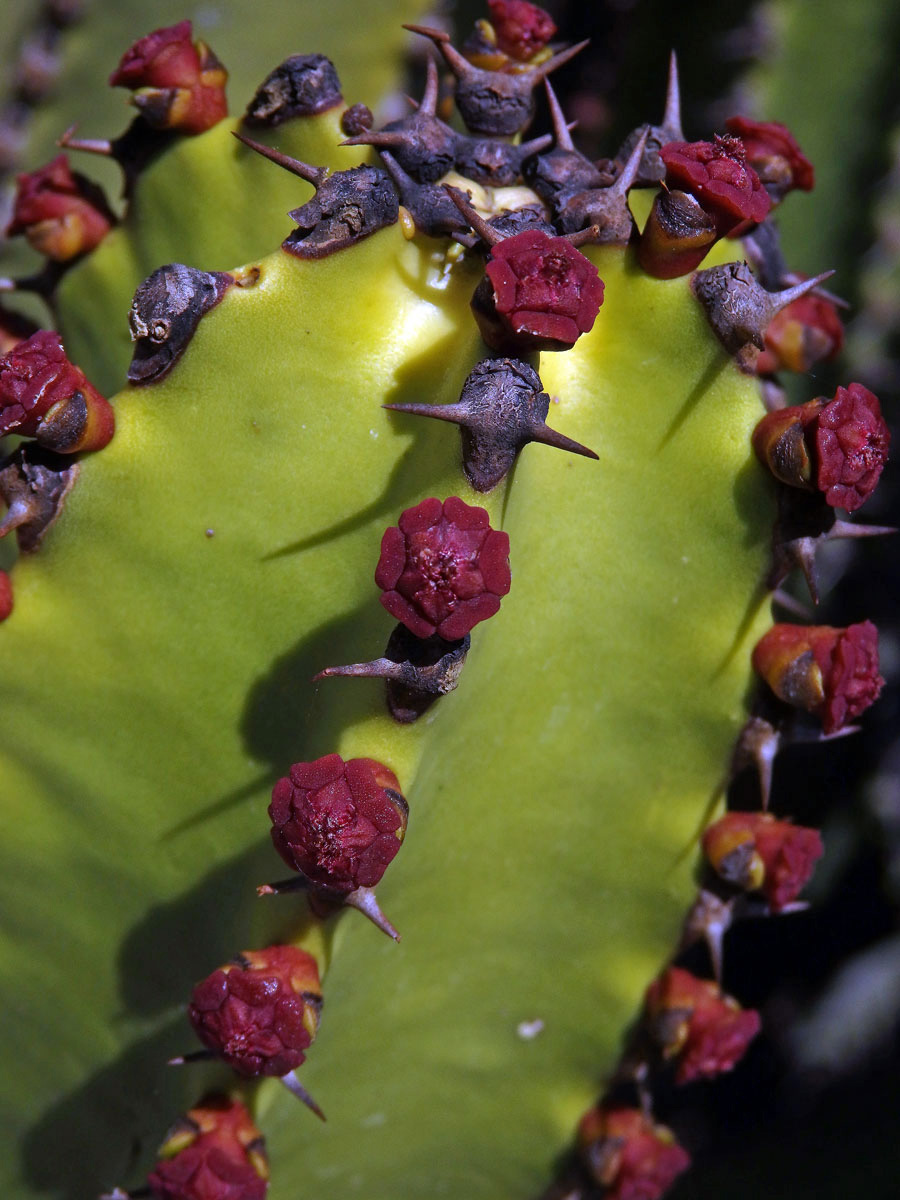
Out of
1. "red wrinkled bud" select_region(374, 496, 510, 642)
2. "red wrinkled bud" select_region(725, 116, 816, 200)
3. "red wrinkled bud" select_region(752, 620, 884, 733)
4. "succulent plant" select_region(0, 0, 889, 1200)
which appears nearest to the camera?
"red wrinkled bud" select_region(374, 496, 510, 642)

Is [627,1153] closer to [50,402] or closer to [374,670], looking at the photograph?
[374,670]

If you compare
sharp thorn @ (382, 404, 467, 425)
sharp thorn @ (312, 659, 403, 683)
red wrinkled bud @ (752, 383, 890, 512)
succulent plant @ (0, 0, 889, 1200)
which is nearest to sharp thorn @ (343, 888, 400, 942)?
succulent plant @ (0, 0, 889, 1200)

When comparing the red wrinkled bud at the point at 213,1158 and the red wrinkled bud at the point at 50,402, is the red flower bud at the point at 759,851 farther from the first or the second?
the red wrinkled bud at the point at 50,402

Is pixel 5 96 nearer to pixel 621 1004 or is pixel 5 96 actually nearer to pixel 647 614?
pixel 647 614

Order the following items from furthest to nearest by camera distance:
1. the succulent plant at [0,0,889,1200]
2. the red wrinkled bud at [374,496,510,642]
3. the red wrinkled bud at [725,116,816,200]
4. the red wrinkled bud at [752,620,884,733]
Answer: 1. the red wrinkled bud at [725,116,816,200]
2. the red wrinkled bud at [752,620,884,733]
3. the succulent plant at [0,0,889,1200]
4. the red wrinkled bud at [374,496,510,642]

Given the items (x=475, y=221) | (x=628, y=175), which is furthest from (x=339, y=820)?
(x=628, y=175)

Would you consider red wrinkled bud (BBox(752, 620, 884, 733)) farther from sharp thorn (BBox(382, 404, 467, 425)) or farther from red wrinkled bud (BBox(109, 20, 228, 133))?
red wrinkled bud (BBox(109, 20, 228, 133))
